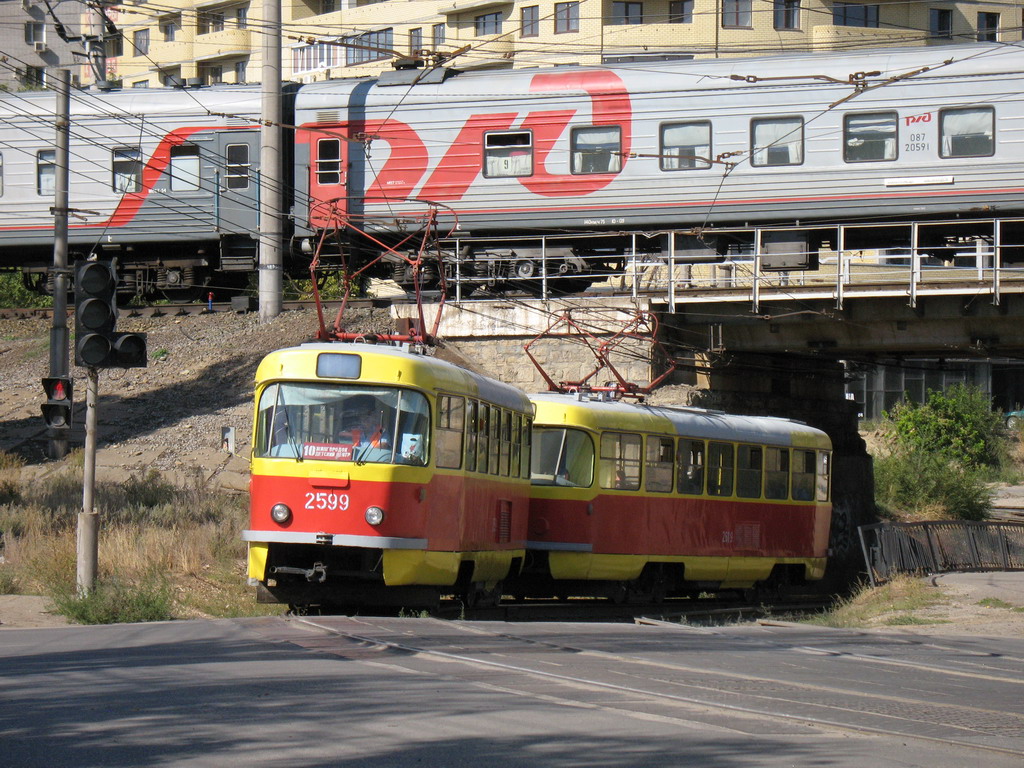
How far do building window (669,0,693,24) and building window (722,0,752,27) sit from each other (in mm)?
1302

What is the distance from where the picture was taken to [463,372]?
13922mm

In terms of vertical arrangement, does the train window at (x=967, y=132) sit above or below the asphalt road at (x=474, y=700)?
above

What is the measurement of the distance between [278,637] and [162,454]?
13.9 meters

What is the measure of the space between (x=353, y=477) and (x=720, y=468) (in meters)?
8.53

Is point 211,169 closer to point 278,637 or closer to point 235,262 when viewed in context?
point 235,262

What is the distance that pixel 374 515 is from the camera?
12461 millimetres

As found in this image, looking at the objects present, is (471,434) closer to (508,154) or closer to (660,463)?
(660,463)

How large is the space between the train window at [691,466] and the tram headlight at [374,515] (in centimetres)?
721

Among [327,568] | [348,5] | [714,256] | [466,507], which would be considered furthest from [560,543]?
[348,5]

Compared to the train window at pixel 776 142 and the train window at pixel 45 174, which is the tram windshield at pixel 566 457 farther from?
the train window at pixel 45 174

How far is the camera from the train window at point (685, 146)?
23344 millimetres

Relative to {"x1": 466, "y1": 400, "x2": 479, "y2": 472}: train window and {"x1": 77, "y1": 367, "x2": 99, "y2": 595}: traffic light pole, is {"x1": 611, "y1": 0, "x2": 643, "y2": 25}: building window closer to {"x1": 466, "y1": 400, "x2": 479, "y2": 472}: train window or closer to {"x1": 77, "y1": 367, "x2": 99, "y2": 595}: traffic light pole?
{"x1": 466, "y1": 400, "x2": 479, "y2": 472}: train window

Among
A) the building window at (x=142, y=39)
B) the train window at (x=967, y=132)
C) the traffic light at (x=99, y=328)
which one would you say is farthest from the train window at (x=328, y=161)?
the building window at (x=142, y=39)

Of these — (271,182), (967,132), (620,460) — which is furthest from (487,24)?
(620,460)
